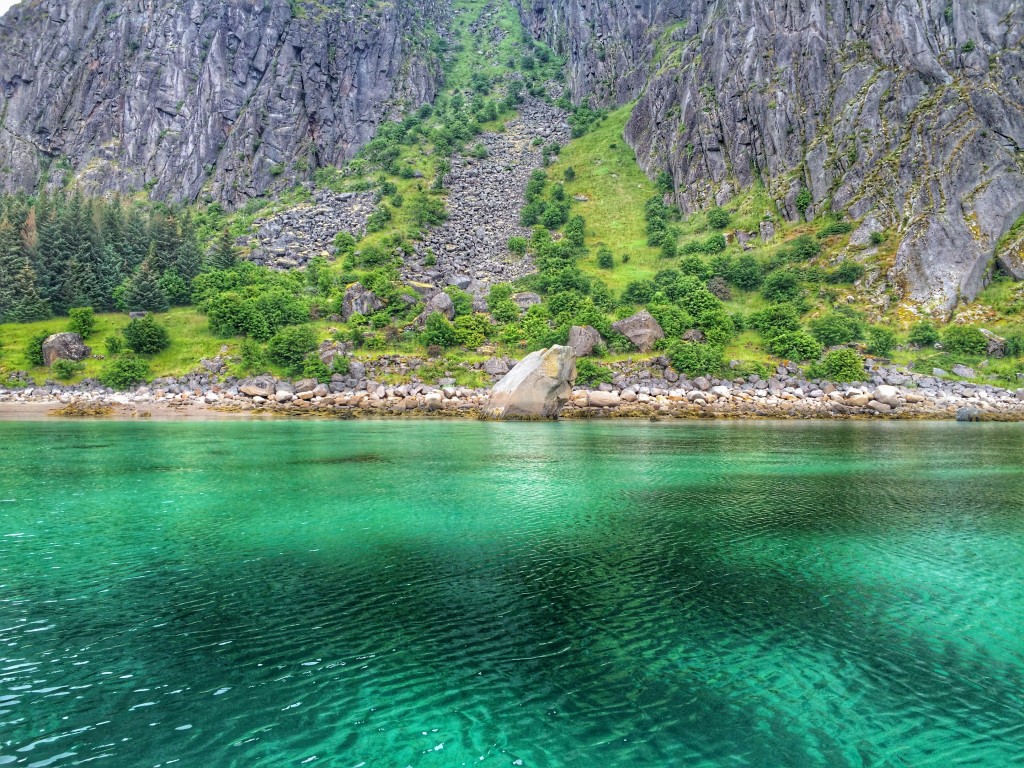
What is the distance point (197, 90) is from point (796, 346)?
14287 cm

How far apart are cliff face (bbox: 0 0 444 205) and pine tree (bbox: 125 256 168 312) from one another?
53.3 meters

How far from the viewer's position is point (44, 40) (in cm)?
14775

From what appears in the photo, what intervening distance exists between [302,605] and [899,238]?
8893cm

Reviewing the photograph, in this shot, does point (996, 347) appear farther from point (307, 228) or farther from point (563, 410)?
point (307, 228)

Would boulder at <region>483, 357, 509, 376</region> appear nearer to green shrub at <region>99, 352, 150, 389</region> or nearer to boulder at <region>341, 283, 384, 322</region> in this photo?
boulder at <region>341, 283, 384, 322</region>

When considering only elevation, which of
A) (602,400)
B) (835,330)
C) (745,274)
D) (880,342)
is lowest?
(602,400)

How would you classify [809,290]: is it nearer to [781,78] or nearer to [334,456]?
[781,78]

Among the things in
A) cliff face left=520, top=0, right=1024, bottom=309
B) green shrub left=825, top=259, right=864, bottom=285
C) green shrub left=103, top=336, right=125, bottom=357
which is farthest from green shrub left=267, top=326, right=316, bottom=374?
cliff face left=520, top=0, right=1024, bottom=309

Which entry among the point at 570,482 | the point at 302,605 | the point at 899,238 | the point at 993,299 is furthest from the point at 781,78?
the point at 302,605

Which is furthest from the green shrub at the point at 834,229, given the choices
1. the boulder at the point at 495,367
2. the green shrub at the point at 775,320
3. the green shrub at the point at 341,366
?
the green shrub at the point at 341,366

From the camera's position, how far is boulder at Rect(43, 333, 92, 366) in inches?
2522

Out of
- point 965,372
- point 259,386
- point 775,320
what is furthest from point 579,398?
point 965,372

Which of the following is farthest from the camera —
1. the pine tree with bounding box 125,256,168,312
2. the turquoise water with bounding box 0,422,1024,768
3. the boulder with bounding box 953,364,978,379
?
the pine tree with bounding box 125,256,168,312

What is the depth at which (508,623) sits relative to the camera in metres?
9.09
